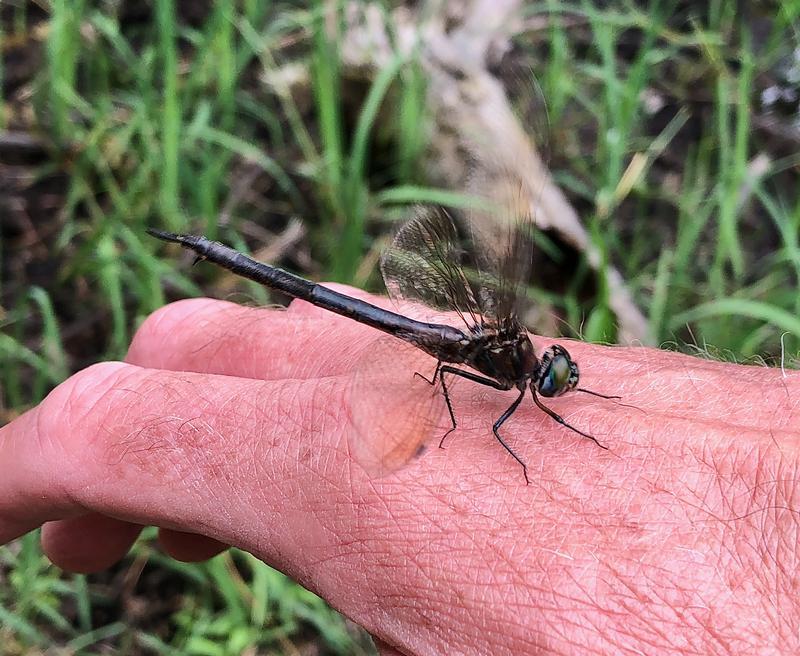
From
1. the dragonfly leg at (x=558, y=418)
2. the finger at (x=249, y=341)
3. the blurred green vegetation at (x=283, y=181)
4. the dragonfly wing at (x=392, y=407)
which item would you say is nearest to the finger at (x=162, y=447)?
the dragonfly wing at (x=392, y=407)

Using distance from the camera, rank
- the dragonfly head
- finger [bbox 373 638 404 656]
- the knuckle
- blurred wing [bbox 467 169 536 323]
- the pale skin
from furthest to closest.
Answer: blurred wing [bbox 467 169 536 323] < the knuckle < the dragonfly head < finger [bbox 373 638 404 656] < the pale skin

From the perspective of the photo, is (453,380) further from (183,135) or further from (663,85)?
(663,85)

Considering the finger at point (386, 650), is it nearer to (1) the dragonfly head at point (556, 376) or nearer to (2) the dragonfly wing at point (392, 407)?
(2) the dragonfly wing at point (392, 407)

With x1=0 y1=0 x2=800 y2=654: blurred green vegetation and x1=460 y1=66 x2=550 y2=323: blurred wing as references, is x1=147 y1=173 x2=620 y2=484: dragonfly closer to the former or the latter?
x1=460 y1=66 x2=550 y2=323: blurred wing

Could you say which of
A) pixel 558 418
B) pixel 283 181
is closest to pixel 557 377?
pixel 558 418

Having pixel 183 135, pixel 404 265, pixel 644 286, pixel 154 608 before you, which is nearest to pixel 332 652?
pixel 154 608

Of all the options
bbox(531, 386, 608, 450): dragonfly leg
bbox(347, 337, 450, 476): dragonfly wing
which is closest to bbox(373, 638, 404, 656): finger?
bbox(347, 337, 450, 476): dragonfly wing

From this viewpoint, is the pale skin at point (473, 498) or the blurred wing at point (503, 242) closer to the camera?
the pale skin at point (473, 498)
